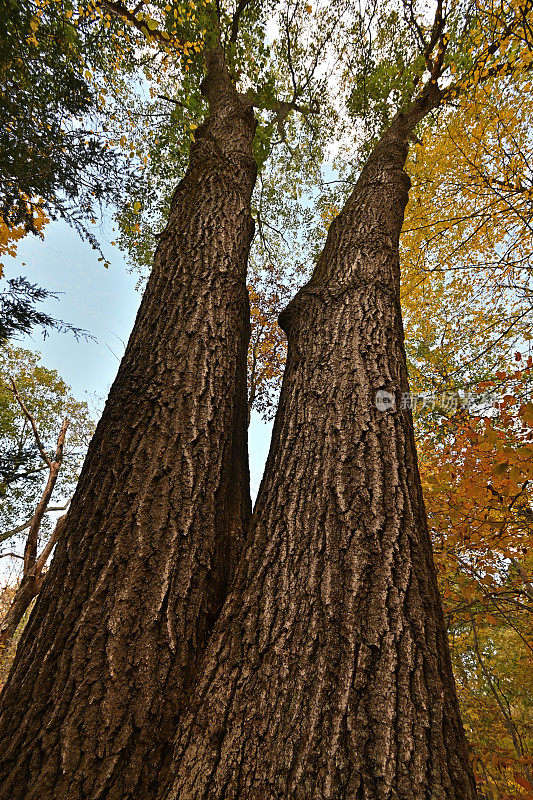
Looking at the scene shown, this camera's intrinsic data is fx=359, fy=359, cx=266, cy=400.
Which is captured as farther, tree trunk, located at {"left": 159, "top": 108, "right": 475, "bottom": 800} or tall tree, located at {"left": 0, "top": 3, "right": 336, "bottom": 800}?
tall tree, located at {"left": 0, "top": 3, "right": 336, "bottom": 800}

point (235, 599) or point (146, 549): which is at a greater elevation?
point (146, 549)

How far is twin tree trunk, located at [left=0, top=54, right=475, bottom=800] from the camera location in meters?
1.04

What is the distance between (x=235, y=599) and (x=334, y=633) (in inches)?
16.0

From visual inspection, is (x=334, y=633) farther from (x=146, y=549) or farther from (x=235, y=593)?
(x=146, y=549)

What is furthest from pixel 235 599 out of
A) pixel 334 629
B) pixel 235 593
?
pixel 334 629

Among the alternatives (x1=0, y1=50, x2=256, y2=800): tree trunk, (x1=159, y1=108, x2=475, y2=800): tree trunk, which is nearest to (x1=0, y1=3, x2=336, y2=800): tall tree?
(x1=0, y1=50, x2=256, y2=800): tree trunk

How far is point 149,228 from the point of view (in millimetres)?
7695

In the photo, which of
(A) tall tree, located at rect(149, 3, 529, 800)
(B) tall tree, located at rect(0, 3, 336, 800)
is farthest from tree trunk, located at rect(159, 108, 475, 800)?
(B) tall tree, located at rect(0, 3, 336, 800)

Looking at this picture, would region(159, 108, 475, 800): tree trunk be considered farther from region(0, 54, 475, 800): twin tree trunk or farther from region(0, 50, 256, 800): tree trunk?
region(0, 50, 256, 800): tree trunk

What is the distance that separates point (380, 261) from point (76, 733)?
9.78ft

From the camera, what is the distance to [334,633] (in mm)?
1208

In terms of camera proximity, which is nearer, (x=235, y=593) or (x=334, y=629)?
(x=334, y=629)

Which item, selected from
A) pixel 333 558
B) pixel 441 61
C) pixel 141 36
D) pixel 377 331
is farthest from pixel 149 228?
pixel 333 558

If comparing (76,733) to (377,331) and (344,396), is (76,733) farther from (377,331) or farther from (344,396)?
(377,331)
